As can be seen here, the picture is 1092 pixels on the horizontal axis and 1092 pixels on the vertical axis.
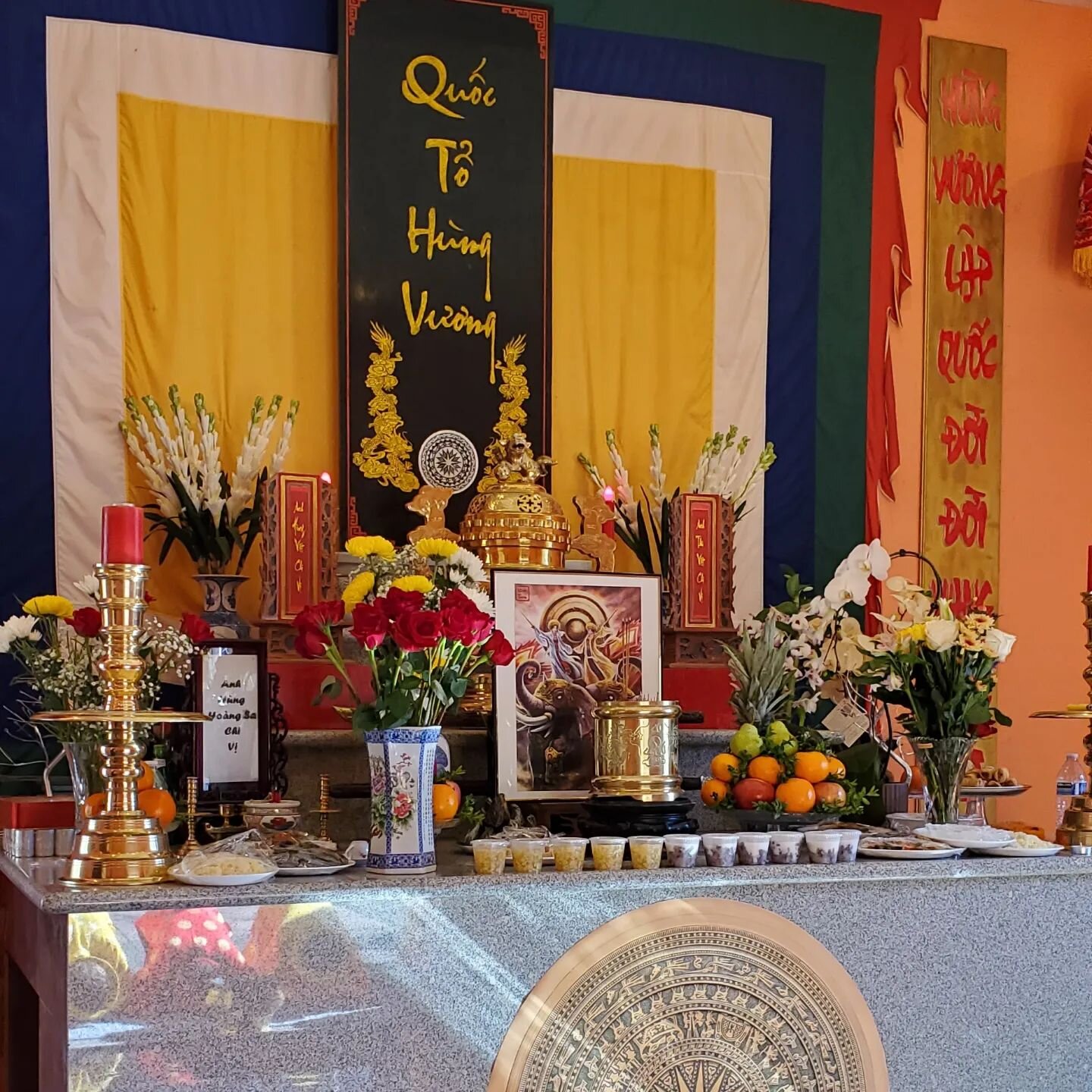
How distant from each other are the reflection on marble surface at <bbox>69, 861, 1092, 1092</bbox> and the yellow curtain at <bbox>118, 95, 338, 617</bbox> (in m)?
1.77

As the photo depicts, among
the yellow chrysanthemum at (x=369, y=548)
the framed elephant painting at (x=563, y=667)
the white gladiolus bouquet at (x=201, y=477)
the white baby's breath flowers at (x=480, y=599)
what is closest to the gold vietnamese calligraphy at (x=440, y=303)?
the white gladiolus bouquet at (x=201, y=477)

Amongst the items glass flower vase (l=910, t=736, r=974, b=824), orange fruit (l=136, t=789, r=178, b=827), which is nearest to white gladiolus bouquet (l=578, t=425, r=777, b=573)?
glass flower vase (l=910, t=736, r=974, b=824)

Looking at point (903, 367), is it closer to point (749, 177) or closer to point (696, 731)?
point (749, 177)

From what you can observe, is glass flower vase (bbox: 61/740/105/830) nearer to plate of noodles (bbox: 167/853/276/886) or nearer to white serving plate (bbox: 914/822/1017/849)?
plate of noodles (bbox: 167/853/276/886)

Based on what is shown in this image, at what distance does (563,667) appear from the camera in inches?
107

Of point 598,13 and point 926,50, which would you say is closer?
point 598,13

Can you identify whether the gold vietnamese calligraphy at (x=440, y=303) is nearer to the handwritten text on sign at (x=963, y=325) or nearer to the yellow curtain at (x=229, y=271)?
the yellow curtain at (x=229, y=271)

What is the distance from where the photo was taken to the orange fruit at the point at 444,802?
93.4 inches

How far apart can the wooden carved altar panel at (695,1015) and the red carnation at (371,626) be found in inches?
21.4

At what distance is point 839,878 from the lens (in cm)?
225

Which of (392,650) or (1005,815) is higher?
(392,650)

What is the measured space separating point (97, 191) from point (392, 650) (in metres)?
1.99

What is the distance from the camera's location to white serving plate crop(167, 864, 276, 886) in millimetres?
1938

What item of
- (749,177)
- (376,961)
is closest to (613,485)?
(749,177)
